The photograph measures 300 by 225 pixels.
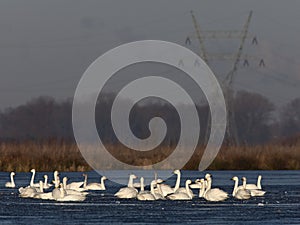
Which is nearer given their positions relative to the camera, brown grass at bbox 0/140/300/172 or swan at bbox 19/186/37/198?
swan at bbox 19/186/37/198

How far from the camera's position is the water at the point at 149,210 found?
24578 millimetres

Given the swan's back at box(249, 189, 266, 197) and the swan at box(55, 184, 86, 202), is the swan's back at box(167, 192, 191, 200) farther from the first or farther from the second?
the swan at box(55, 184, 86, 202)

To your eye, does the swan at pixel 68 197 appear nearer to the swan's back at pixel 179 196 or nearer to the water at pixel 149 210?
the water at pixel 149 210

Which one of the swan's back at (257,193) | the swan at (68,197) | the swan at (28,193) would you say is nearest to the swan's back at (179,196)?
the swan's back at (257,193)

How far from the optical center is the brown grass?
46000 mm

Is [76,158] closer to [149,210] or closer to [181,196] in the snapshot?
[181,196]

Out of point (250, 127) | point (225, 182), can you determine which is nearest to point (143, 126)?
point (250, 127)

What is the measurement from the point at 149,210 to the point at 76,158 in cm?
2001

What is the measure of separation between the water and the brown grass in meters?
11.1

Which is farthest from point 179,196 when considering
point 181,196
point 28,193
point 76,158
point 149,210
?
point 76,158

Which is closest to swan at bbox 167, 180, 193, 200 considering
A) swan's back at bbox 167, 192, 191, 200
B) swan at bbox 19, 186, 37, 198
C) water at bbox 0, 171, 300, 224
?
swan's back at bbox 167, 192, 191, 200

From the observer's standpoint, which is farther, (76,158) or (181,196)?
(76,158)

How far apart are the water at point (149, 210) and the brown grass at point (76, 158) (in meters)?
11.1

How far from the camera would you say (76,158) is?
1848 inches
